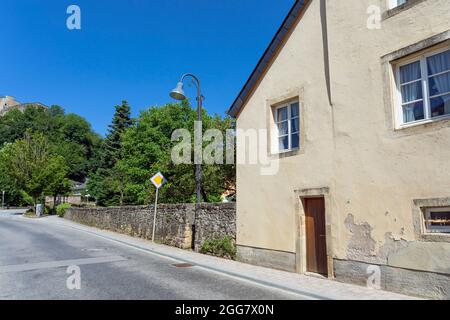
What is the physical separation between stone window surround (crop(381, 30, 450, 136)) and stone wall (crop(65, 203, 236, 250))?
19.2ft

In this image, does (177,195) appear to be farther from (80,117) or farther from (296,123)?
(80,117)

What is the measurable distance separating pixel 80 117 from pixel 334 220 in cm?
8805

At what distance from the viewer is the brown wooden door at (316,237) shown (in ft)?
27.2

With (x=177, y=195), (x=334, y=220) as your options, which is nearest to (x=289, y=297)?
(x=334, y=220)

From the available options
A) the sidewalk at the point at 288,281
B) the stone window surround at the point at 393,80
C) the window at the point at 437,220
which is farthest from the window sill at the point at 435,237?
the stone window surround at the point at 393,80

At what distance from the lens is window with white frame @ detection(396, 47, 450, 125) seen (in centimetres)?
621

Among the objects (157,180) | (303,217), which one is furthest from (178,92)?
(303,217)

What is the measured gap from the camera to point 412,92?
6.75 m

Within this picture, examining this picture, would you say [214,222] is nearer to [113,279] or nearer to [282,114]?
[282,114]

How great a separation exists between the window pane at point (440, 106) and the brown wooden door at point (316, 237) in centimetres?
319

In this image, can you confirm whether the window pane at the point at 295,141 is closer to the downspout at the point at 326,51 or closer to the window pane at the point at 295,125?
the window pane at the point at 295,125

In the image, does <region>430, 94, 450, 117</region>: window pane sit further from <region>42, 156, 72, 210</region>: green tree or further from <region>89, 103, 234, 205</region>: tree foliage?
<region>42, 156, 72, 210</region>: green tree

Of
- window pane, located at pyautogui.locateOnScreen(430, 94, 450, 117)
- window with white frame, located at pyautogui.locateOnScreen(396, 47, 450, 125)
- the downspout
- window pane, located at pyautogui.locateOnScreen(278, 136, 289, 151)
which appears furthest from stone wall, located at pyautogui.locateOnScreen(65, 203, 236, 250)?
window pane, located at pyautogui.locateOnScreen(430, 94, 450, 117)
